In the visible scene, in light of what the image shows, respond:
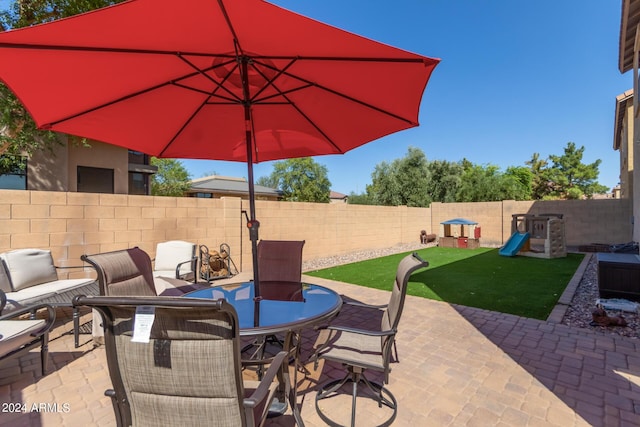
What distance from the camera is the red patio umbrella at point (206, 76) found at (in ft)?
5.45

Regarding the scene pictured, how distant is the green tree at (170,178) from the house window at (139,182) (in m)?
8.48

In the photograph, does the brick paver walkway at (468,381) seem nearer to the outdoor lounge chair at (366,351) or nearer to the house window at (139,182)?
the outdoor lounge chair at (366,351)

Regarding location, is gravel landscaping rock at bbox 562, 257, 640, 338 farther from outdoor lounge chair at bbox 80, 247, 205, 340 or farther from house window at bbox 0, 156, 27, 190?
house window at bbox 0, 156, 27, 190

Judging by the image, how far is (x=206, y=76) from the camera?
2348 mm

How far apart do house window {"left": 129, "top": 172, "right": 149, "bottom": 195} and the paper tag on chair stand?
50.2 ft

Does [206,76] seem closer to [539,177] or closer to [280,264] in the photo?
[280,264]

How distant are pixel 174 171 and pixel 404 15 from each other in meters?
21.0

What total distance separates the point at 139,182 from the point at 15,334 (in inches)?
539

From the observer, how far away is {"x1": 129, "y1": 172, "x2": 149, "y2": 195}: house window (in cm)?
1405

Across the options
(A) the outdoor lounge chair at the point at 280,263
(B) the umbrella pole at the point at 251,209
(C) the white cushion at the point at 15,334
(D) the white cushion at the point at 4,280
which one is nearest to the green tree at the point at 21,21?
(D) the white cushion at the point at 4,280

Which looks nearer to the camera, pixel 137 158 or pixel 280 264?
pixel 280 264

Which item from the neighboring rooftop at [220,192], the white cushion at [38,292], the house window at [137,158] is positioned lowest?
the white cushion at [38,292]

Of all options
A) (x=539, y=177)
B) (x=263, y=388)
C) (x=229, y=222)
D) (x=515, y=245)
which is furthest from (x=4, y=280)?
(x=539, y=177)

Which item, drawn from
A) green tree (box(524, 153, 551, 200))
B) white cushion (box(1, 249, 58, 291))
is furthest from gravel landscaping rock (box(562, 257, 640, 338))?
green tree (box(524, 153, 551, 200))
